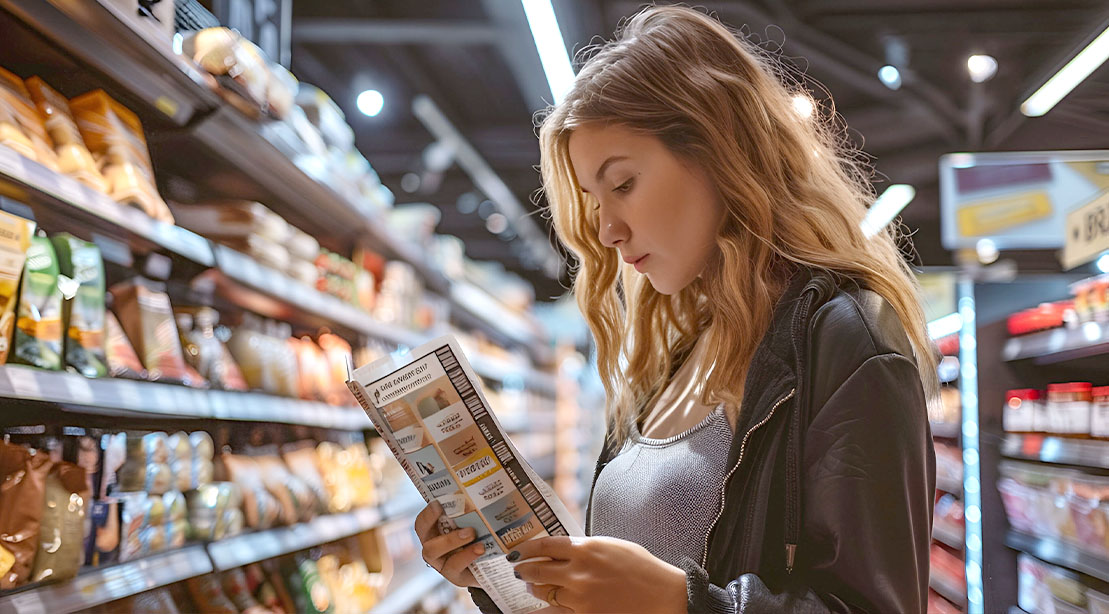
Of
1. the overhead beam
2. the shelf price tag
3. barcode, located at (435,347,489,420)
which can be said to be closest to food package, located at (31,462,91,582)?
barcode, located at (435,347,489,420)

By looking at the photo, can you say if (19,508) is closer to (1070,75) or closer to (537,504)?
(537,504)

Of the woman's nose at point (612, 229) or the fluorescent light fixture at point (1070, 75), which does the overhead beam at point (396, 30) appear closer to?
the fluorescent light fixture at point (1070, 75)

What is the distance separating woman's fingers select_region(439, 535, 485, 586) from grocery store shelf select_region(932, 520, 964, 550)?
3.47 meters

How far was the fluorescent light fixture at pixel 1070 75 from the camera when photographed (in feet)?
5.25

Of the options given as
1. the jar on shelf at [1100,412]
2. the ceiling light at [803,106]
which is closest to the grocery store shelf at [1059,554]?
the jar on shelf at [1100,412]

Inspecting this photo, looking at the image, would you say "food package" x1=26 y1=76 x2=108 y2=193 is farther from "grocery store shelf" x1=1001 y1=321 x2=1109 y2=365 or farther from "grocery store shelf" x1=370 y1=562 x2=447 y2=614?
"grocery store shelf" x1=1001 y1=321 x2=1109 y2=365

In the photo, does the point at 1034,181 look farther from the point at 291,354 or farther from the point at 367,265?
the point at 367,265

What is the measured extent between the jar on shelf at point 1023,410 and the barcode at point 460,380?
2.49 m

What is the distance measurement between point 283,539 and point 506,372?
4.13 m

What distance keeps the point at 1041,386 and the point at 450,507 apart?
2568 millimetres

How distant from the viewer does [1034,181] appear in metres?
2.20

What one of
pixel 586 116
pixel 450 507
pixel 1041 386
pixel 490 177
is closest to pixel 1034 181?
pixel 1041 386

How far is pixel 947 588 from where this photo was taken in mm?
4266

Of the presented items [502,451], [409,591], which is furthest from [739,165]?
[409,591]
